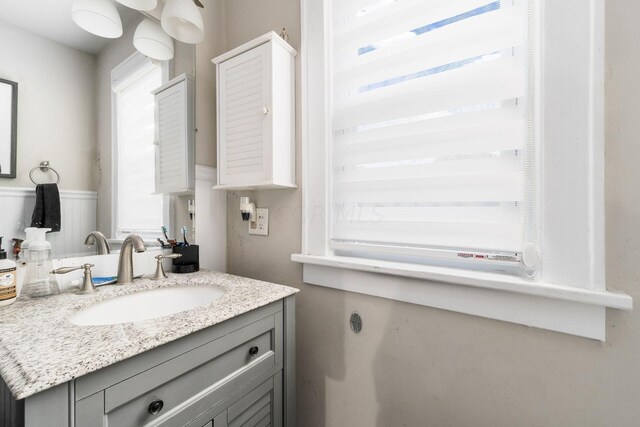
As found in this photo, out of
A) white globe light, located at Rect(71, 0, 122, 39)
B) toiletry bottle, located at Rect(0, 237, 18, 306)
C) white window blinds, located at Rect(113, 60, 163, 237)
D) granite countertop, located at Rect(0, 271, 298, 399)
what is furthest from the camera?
white window blinds, located at Rect(113, 60, 163, 237)

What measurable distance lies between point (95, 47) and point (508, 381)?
174cm

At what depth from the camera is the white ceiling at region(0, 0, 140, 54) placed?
0.84 meters

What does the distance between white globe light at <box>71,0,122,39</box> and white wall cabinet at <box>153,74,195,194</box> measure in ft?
0.78

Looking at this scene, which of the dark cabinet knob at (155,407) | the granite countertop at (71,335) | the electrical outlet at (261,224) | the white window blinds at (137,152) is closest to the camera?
the granite countertop at (71,335)

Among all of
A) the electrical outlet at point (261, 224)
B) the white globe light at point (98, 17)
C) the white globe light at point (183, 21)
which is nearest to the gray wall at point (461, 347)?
the electrical outlet at point (261, 224)

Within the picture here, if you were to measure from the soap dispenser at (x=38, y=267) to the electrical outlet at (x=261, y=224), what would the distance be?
705 millimetres

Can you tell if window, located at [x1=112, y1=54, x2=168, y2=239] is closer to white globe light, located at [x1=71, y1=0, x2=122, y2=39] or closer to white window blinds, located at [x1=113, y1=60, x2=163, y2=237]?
white window blinds, located at [x1=113, y1=60, x2=163, y2=237]

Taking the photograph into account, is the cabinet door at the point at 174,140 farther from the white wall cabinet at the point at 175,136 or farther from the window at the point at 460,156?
the window at the point at 460,156

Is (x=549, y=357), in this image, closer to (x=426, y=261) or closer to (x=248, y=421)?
(x=426, y=261)

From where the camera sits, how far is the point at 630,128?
0.64m

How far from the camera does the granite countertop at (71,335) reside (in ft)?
1.51

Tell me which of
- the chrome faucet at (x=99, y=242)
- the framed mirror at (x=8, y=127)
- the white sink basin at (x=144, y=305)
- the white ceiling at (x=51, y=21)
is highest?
the white ceiling at (x=51, y=21)

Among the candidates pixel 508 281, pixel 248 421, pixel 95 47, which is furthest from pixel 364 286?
pixel 95 47

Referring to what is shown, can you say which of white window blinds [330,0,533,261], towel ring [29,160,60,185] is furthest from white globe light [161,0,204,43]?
towel ring [29,160,60,185]
